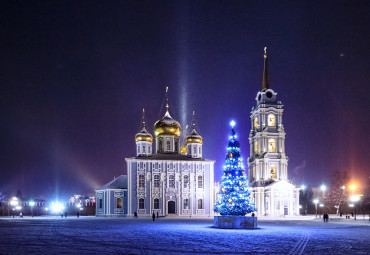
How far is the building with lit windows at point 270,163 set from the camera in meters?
61.4

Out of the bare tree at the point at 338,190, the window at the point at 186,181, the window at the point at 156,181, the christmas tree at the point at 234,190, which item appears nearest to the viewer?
the christmas tree at the point at 234,190

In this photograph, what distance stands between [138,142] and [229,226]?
32911 mm

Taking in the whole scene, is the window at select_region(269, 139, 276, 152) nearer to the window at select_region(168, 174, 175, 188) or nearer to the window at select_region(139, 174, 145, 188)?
the window at select_region(168, 174, 175, 188)

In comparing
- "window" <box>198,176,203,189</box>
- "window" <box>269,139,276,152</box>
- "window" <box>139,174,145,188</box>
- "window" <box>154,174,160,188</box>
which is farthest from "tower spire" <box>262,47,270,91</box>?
"window" <box>139,174,145,188</box>

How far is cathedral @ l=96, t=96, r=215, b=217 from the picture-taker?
58250 millimetres

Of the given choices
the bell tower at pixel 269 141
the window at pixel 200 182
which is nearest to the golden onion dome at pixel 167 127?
the window at pixel 200 182

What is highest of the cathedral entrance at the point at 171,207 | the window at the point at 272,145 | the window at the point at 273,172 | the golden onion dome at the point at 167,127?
the golden onion dome at the point at 167,127

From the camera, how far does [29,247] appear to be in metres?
17.4

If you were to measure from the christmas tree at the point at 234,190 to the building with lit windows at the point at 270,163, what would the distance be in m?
29.9

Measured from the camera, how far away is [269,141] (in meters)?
64.3

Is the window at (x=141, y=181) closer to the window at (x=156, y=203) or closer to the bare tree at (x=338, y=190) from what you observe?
the window at (x=156, y=203)

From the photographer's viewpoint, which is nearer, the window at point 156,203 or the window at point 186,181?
the window at point 156,203

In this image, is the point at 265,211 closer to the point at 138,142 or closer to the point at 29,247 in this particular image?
the point at 138,142

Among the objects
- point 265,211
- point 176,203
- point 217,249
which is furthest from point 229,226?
point 265,211
